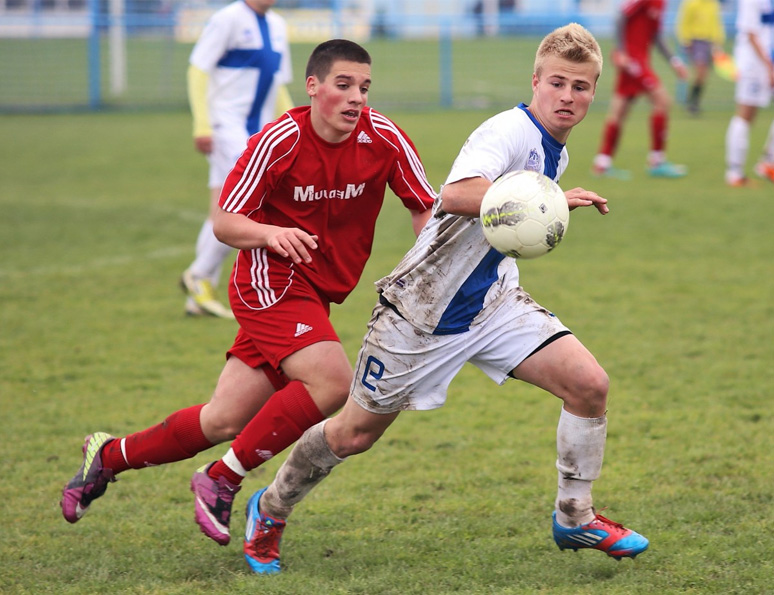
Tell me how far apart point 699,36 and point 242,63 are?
1459 centimetres

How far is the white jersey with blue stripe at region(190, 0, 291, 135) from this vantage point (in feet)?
21.7

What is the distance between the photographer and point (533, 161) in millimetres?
3209

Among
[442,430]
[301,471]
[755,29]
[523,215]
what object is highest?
[755,29]

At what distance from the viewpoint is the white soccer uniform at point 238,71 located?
21.7 feet

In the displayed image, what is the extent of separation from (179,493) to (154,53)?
20.3 m

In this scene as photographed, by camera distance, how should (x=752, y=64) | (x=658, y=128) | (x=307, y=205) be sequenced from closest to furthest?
(x=307, y=205) → (x=752, y=64) → (x=658, y=128)

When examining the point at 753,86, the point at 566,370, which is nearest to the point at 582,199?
the point at 566,370

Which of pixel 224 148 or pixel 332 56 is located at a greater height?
pixel 332 56

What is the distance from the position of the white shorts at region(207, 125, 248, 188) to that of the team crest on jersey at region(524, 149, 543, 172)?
12.5 ft

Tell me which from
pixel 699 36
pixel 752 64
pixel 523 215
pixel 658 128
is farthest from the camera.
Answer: pixel 699 36

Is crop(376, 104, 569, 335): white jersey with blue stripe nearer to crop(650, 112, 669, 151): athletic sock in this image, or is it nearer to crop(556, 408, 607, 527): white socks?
crop(556, 408, 607, 527): white socks

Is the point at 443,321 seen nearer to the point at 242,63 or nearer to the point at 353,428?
the point at 353,428

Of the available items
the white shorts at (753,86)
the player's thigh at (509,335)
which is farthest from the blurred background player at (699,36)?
the player's thigh at (509,335)

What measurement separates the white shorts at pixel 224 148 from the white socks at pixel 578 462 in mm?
3987
